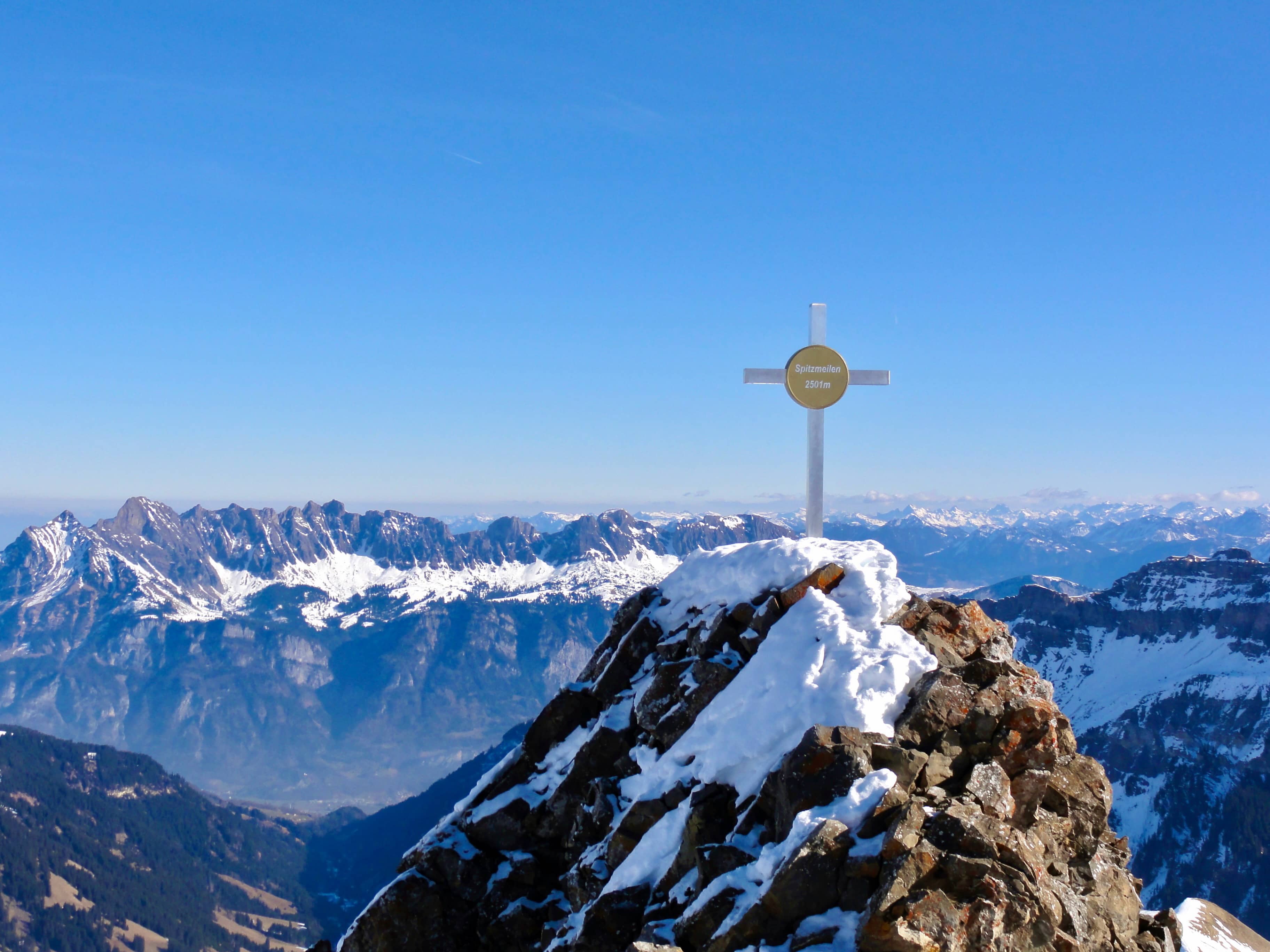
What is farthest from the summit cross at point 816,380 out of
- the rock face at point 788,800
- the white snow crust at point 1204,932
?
the white snow crust at point 1204,932

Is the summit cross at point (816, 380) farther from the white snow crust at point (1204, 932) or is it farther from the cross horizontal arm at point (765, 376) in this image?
the white snow crust at point (1204, 932)

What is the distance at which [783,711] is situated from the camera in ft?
70.0

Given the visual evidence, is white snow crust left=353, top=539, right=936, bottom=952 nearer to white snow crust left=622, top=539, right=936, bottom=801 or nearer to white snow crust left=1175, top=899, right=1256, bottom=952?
white snow crust left=622, top=539, right=936, bottom=801

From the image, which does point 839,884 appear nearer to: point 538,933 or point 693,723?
point 693,723

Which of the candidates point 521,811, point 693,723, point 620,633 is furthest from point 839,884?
point 620,633

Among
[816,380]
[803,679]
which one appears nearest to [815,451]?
[816,380]

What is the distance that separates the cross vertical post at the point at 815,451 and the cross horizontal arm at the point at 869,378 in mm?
1638

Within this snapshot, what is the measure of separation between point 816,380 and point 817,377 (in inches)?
3.5

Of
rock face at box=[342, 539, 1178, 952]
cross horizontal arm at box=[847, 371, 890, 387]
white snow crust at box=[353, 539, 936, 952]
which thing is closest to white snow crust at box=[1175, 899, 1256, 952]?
rock face at box=[342, 539, 1178, 952]

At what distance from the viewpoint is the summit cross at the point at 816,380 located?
31.1 m

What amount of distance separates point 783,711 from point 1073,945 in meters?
7.30

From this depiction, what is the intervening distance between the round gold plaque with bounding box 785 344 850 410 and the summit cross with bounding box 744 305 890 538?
12 mm

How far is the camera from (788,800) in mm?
18672

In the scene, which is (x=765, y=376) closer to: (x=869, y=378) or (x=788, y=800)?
(x=869, y=378)
